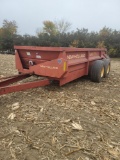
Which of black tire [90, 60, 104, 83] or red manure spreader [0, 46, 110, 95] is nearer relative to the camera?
red manure spreader [0, 46, 110, 95]

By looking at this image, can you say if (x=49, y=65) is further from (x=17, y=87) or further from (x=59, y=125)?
(x=59, y=125)

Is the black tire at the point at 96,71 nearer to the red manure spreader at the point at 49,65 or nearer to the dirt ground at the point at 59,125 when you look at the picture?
the red manure spreader at the point at 49,65

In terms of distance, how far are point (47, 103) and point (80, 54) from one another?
6.70 ft

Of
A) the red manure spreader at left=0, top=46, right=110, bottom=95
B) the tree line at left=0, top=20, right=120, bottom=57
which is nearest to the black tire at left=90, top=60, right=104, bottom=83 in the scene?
the red manure spreader at left=0, top=46, right=110, bottom=95

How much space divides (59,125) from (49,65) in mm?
1836

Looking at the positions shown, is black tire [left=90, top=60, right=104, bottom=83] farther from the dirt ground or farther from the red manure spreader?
the dirt ground

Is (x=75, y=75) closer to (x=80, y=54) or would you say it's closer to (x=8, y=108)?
(x=80, y=54)

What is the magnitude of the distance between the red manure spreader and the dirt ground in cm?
34

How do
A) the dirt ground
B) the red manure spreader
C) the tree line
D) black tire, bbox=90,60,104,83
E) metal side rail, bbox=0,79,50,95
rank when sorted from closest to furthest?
the dirt ground < metal side rail, bbox=0,79,50,95 < the red manure spreader < black tire, bbox=90,60,104,83 < the tree line

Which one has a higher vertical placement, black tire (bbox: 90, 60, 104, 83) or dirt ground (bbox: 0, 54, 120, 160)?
black tire (bbox: 90, 60, 104, 83)

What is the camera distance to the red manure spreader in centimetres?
453

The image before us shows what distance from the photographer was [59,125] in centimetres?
327

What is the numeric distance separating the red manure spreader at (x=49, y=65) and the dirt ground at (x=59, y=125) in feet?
1.12

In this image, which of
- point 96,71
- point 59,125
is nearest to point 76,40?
point 96,71
